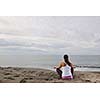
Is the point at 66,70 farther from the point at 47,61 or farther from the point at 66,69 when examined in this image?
the point at 47,61

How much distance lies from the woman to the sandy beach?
0.18ft

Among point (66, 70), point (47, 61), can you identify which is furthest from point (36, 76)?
point (66, 70)

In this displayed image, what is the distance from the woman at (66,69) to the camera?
4.34 meters

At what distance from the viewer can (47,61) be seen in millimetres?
4309

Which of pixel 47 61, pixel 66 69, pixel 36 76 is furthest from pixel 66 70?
pixel 36 76

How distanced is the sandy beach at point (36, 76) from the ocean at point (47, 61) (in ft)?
0.17

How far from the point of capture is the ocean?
429 cm

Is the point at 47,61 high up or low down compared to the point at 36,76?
up

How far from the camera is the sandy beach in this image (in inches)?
169

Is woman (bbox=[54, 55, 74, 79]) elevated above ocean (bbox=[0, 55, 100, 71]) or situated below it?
below

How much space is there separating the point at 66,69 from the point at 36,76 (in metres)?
0.39

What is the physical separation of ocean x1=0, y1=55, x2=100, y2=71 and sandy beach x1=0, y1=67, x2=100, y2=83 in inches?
2.0

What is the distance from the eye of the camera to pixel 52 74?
4.32m
